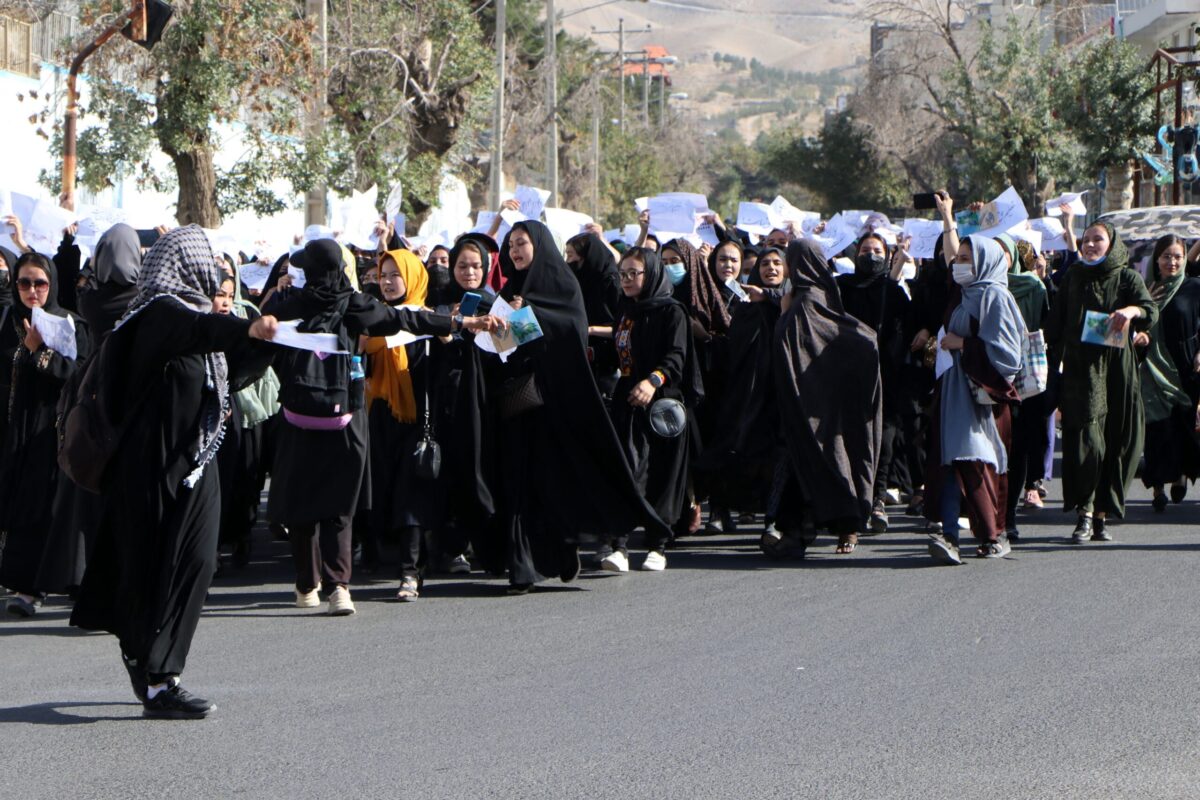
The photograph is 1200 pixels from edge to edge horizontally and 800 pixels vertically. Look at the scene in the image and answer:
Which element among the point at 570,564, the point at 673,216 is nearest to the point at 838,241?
the point at 673,216

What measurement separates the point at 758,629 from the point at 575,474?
1580 mm

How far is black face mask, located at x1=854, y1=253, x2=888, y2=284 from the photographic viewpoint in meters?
11.2

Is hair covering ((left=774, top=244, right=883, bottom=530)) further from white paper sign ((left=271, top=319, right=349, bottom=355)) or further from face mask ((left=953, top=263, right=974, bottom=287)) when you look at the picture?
white paper sign ((left=271, top=319, right=349, bottom=355))

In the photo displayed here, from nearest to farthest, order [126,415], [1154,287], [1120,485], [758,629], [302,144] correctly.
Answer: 1. [126,415]
2. [758,629]
3. [1120,485]
4. [1154,287]
5. [302,144]

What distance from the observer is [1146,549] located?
32.0ft

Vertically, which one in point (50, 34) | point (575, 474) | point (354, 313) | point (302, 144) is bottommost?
point (575, 474)

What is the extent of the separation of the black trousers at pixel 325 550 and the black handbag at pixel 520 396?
0.99m

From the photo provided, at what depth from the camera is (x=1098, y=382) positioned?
10156 mm

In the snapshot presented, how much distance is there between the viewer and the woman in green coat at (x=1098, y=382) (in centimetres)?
1011

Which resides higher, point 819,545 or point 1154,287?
point 1154,287

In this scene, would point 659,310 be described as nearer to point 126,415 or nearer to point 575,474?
point 575,474

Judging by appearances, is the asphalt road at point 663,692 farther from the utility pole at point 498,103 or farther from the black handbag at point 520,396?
the utility pole at point 498,103

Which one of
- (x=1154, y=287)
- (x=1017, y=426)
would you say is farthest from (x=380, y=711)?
(x=1154, y=287)

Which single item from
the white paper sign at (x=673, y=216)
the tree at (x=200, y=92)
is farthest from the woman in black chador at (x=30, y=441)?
the tree at (x=200, y=92)
